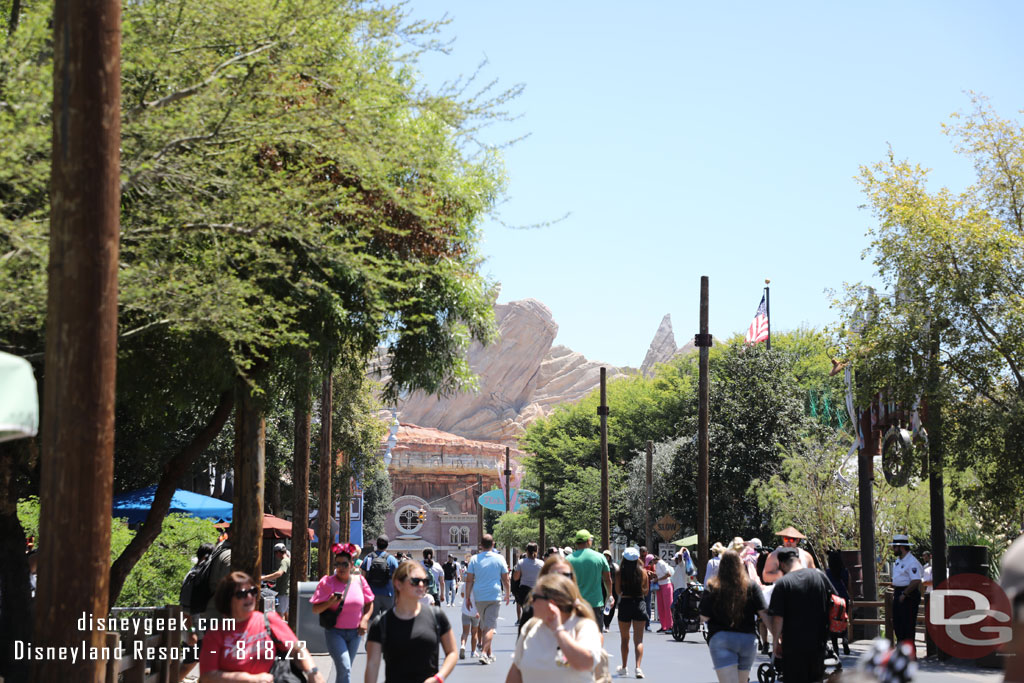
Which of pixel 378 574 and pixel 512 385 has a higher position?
pixel 512 385

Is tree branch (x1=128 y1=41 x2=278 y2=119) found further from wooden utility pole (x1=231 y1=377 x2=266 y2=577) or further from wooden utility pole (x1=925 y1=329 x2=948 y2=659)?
wooden utility pole (x1=925 y1=329 x2=948 y2=659)

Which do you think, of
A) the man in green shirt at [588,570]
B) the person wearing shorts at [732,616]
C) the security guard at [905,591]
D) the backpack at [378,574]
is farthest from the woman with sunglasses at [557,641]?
the security guard at [905,591]

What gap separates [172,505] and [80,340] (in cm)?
1606

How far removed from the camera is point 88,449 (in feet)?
20.9

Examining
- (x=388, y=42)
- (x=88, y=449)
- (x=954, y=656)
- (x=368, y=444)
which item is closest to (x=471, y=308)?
(x=388, y=42)

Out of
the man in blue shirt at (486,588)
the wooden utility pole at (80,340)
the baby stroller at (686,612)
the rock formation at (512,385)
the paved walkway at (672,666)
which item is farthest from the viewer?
the rock formation at (512,385)

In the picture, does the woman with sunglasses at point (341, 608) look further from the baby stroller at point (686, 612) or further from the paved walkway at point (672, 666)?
the baby stroller at point (686, 612)

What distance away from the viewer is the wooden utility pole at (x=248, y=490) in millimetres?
14055

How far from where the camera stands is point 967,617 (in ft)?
60.1

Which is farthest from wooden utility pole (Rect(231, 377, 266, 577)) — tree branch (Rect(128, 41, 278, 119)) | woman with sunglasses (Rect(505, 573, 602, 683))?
woman with sunglasses (Rect(505, 573, 602, 683))

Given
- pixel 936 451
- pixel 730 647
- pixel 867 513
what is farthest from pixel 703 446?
pixel 730 647

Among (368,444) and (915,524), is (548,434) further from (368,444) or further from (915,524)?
(915,524)

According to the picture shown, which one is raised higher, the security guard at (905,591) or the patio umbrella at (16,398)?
the patio umbrella at (16,398)

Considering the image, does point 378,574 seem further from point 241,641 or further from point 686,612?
point 686,612
